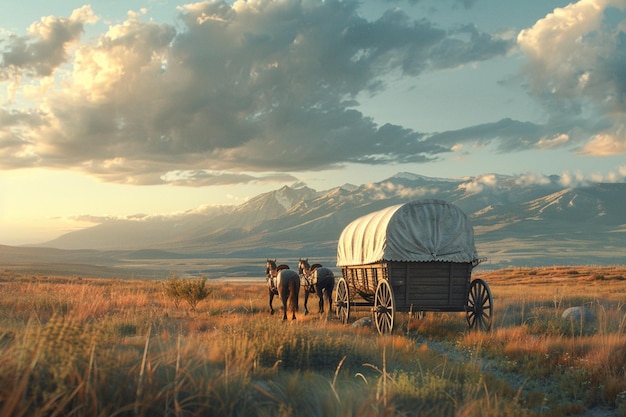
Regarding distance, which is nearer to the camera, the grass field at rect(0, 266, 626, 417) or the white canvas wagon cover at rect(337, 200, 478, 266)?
the grass field at rect(0, 266, 626, 417)

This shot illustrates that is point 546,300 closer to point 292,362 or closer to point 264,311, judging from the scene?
point 264,311

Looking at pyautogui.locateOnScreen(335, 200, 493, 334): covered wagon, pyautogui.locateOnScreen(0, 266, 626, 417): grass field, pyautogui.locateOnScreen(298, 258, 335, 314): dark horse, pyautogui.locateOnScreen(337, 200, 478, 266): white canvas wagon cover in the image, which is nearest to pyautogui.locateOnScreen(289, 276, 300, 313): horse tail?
pyautogui.locateOnScreen(298, 258, 335, 314): dark horse

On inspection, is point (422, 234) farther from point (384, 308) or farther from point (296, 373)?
point (296, 373)

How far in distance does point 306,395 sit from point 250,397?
80 centimetres

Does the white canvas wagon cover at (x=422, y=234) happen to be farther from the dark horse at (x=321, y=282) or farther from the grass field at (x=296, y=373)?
the dark horse at (x=321, y=282)

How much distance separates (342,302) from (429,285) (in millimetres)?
4141

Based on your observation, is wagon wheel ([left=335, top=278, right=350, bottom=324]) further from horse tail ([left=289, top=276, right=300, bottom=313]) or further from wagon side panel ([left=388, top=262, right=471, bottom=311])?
wagon side panel ([left=388, top=262, right=471, bottom=311])

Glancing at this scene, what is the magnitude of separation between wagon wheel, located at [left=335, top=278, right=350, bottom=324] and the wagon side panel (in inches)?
114

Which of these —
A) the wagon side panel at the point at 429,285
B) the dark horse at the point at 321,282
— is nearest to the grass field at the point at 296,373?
the wagon side panel at the point at 429,285

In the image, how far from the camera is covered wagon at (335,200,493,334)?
14.3 metres

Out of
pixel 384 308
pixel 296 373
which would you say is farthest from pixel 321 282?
pixel 296 373

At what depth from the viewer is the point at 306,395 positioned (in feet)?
21.6

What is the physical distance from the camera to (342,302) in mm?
18109

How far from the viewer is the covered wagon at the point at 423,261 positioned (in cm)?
1431
